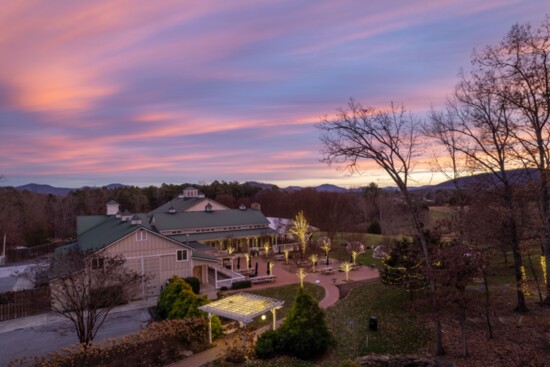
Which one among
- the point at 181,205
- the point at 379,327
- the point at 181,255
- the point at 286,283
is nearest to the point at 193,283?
the point at 181,255

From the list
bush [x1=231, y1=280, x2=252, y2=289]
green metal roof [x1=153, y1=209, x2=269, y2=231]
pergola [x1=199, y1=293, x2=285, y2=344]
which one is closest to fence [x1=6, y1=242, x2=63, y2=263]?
green metal roof [x1=153, y1=209, x2=269, y2=231]

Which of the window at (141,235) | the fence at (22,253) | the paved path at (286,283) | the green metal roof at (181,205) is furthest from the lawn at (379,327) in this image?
the fence at (22,253)

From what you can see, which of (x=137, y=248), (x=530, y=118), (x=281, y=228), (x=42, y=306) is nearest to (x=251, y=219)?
(x=281, y=228)

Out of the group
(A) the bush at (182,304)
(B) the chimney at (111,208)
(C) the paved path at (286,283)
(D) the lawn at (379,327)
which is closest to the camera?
(C) the paved path at (286,283)

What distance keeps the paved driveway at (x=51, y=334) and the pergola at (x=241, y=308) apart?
5771 mm

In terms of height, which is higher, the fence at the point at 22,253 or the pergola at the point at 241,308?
the fence at the point at 22,253

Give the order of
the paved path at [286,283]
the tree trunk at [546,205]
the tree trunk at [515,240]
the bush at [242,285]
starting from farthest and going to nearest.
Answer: the bush at [242,285], the tree trunk at [515,240], the paved path at [286,283], the tree trunk at [546,205]

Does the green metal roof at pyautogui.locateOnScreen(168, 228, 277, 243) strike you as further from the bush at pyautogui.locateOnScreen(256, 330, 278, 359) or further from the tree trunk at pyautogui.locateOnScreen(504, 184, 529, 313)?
the tree trunk at pyautogui.locateOnScreen(504, 184, 529, 313)

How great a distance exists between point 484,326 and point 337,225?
106ft

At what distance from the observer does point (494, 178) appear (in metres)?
18.0

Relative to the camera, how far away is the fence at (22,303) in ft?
70.0

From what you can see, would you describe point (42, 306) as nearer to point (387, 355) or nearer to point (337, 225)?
point (387, 355)

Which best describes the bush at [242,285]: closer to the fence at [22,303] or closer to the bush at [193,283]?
the bush at [193,283]

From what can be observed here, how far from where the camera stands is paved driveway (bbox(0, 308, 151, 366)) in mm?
16562
